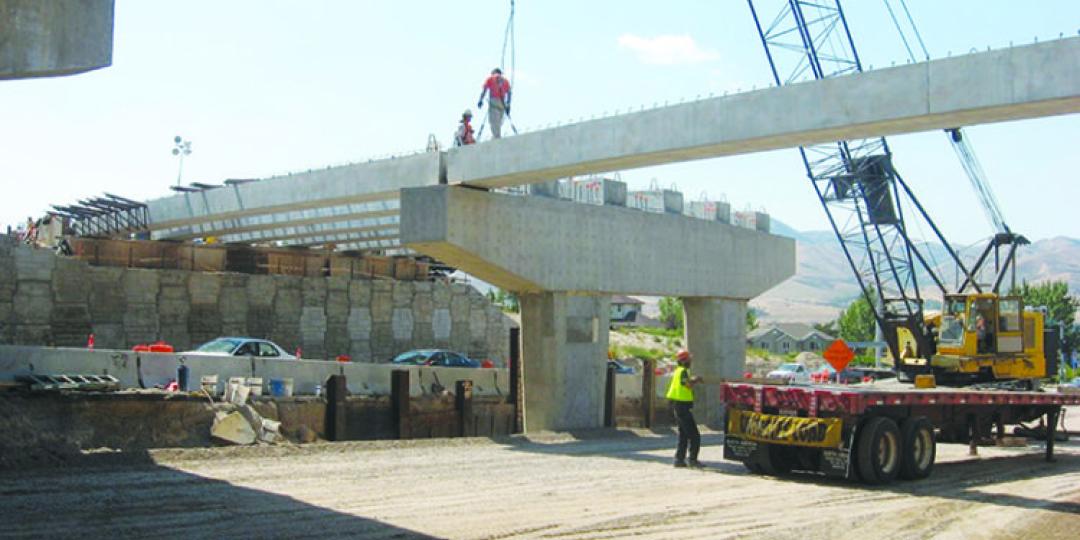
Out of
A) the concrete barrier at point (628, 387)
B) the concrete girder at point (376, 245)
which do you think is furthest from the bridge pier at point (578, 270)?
the concrete girder at point (376, 245)

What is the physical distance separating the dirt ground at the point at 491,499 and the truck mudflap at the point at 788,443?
0.91ft

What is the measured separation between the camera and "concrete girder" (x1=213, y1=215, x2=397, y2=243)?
30.4 meters

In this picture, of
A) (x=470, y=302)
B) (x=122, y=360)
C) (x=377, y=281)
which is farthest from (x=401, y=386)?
(x=470, y=302)

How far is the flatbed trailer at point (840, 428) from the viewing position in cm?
1566

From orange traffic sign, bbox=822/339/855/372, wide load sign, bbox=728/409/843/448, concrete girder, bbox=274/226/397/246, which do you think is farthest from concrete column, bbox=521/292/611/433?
concrete girder, bbox=274/226/397/246

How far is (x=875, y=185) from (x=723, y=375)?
9887 mm

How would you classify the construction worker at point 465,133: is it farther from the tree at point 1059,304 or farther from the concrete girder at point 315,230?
the tree at point 1059,304

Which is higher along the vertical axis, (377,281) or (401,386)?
(377,281)

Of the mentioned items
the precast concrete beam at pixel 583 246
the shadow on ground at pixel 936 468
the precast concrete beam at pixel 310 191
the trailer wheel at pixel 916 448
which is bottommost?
the shadow on ground at pixel 936 468

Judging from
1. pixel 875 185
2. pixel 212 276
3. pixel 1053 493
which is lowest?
pixel 1053 493

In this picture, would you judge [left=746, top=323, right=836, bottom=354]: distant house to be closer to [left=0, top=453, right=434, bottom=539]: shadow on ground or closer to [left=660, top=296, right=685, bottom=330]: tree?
[left=660, top=296, right=685, bottom=330]: tree

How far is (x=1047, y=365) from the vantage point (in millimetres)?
24281

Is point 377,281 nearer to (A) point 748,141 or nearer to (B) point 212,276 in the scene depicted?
(B) point 212,276

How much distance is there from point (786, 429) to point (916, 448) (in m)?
2.19
